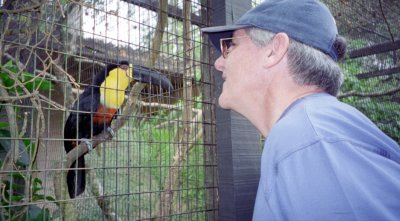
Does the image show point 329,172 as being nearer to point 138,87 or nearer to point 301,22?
point 301,22

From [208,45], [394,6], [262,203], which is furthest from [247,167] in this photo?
[394,6]

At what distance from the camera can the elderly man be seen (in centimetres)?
49

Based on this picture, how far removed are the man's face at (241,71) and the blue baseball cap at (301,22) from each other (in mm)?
81

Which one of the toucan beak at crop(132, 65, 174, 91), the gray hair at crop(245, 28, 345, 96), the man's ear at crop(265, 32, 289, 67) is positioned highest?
the toucan beak at crop(132, 65, 174, 91)

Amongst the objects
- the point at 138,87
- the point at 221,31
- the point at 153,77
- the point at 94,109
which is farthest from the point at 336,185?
the point at 94,109

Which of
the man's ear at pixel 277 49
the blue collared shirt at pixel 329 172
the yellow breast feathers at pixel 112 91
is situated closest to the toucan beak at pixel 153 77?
the yellow breast feathers at pixel 112 91

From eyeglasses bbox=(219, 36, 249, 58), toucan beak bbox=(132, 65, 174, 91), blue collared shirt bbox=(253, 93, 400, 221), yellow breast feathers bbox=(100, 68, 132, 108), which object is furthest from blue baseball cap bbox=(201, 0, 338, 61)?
yellow breast feathers bbox=(100, 68, 132, 108)

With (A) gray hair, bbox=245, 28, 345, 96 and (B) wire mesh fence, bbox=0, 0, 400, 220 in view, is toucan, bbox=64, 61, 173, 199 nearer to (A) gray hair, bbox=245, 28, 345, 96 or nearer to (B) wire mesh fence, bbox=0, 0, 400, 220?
(B) wire mesh fence, bbox=0, 0, 400, 220

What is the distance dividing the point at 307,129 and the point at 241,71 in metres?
0.39

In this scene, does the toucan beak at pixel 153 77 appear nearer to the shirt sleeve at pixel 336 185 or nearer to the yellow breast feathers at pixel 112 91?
the yellow breast feathers at pixel 112 91

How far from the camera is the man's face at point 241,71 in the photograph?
2.89 feet

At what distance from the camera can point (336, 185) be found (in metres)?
0.49

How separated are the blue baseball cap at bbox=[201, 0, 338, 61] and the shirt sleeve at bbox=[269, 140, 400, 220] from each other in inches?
14.5

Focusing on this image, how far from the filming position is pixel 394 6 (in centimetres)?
241
